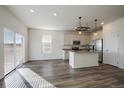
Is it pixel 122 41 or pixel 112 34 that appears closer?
pixel 122 41

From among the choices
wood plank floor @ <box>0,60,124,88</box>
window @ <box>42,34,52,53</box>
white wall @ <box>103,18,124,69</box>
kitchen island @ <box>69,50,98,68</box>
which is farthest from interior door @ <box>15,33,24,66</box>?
white wall @ <box>103,18,124,69</box>

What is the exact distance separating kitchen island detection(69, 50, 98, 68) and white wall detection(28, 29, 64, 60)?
11.9 ft

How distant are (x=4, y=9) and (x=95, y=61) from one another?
5540 millimetres

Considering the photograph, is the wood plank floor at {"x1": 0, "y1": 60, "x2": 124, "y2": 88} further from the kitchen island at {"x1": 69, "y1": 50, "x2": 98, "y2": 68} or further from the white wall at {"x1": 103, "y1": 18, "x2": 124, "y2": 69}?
the white wall at {"x1": 103, "y1": 18, "x2": 124, "y2": 69}

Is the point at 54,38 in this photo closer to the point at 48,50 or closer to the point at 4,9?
the point at 48,50

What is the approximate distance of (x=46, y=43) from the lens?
941cm

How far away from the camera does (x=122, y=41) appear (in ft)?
18.8

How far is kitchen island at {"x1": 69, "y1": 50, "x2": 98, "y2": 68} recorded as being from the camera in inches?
238

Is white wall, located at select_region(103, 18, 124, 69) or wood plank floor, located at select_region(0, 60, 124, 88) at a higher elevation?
white wall, located at select_region(103, 18, 124, 69)

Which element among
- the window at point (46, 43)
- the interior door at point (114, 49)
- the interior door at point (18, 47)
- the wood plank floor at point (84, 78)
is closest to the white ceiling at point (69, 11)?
the interior door at point (114, 49)

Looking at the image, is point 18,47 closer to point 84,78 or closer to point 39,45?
point 39,45

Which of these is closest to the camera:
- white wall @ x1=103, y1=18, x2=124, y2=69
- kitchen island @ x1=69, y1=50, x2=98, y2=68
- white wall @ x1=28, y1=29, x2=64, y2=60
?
white wall @ x1=103, y1=18, x2=124, y2=69
